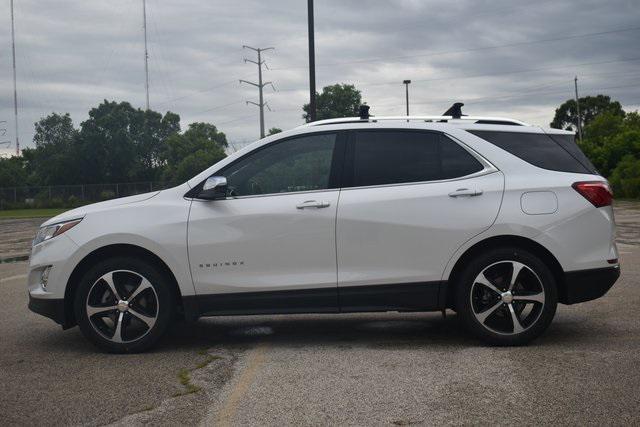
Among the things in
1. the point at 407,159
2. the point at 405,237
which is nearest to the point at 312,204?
the point at 405,237

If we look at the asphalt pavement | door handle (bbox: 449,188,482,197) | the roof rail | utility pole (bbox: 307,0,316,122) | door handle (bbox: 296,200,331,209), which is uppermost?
utility pole (bbox: 307,0,316,122)

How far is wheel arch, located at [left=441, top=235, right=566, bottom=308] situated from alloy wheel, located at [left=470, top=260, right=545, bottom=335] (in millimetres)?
173

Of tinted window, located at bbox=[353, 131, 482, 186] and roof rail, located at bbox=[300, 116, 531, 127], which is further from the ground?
roof rail, located at bbox=[300, 116, 531, 127]

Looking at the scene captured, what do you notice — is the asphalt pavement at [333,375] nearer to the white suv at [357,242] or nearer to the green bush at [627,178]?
the white suv at [357,242]

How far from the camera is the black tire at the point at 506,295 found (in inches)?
233

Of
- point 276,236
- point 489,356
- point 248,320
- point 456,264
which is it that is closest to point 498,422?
point 489,356

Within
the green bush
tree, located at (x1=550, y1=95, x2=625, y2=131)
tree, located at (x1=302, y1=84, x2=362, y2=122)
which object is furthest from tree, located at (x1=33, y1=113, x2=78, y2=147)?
the green bush

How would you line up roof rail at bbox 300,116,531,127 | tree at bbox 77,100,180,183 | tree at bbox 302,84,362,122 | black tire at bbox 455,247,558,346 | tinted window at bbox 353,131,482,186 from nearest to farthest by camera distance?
1. black tire at bbox 455,247,558,346
2. tinted window at bbox 353,131,482,186
3. roof rail at bbox 300,116,531,127
4. tree at bbox 302,84,362,122
5. tree at bbox 77,100,180,183

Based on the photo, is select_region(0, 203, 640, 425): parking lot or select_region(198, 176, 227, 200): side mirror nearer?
select_region(0, 203, 640, 425): parking lot

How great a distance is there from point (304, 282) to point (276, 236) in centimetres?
42

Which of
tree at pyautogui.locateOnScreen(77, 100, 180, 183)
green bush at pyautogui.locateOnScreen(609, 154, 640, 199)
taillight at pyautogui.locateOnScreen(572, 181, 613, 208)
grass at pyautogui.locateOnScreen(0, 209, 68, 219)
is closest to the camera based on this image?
taillight at pyautogui.locateOnScreen(572, 181, 613, 208)

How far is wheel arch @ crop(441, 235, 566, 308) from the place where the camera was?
19.7ft

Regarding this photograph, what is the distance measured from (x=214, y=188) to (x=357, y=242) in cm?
120

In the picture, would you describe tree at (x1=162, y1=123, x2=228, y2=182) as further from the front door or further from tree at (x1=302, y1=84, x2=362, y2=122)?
Answer: the front door
